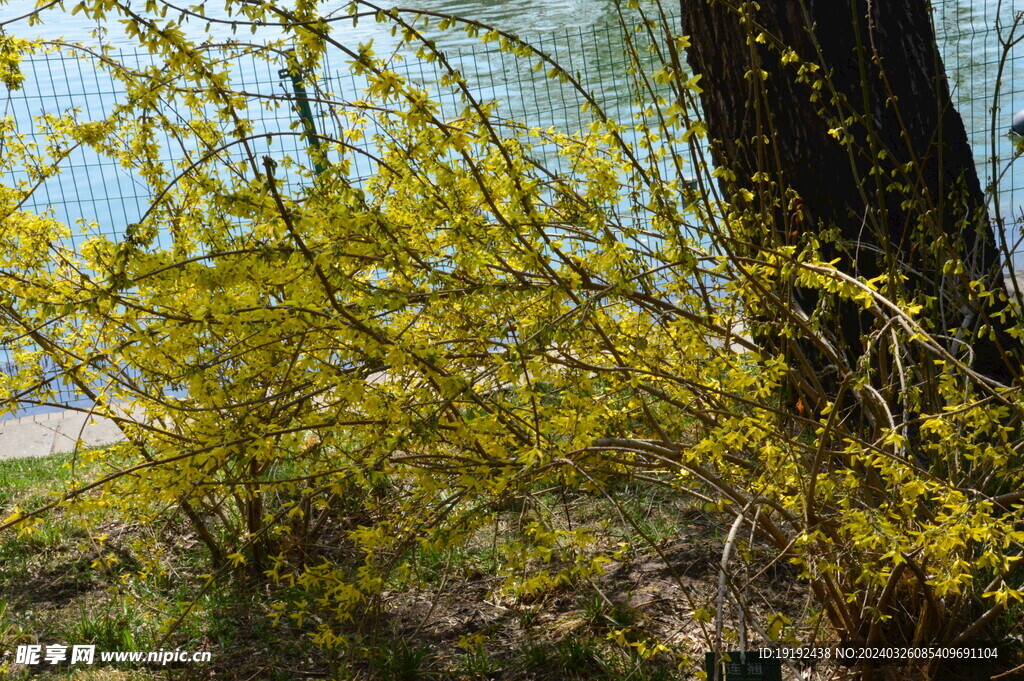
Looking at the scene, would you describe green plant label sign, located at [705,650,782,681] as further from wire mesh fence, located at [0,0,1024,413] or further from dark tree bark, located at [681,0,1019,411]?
wire mesh fence, located at [0,0,1024,413]

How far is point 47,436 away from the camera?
6289mm

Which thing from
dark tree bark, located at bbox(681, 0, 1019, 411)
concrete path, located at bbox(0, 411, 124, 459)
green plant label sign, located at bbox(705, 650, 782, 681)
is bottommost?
concrete path, located at bbox(0, 411, 124, 459)

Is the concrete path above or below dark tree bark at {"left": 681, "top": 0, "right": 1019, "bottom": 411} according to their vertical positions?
below

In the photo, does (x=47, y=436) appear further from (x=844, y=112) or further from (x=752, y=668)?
(x=752, y=668)

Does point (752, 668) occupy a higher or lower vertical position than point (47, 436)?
higher

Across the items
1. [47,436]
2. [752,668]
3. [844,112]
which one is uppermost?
[844,112]

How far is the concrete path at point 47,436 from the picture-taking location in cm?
598

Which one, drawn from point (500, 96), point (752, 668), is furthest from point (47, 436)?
point (500, 96)

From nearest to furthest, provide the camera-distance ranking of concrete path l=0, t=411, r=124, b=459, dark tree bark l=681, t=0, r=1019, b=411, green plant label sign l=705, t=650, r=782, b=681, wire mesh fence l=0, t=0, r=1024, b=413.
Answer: green plant label sign l=705, t=650, r=782, b=681, dark tree bark l=681, t=0, r=1019, b=411, concrete path l=0, t=411, r=124, b=459, wire mesh fence l=0, t=0, r=1024, b=413

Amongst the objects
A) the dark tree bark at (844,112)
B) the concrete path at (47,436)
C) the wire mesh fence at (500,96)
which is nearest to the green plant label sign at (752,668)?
the dark tree bark at (844,112)

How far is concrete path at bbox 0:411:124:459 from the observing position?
5980 millimetres

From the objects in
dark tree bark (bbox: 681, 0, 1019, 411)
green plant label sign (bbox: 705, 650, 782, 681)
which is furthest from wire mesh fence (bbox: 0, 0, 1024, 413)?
green plant label sign (bbox: 705, 650, 782, 681)

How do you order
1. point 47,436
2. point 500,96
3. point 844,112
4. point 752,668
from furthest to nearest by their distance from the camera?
point 500,96 < point 47,436 < point 844,112 < point 752,668

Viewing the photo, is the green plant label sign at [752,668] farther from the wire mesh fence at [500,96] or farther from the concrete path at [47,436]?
the wire mesh fence at [500,96]
